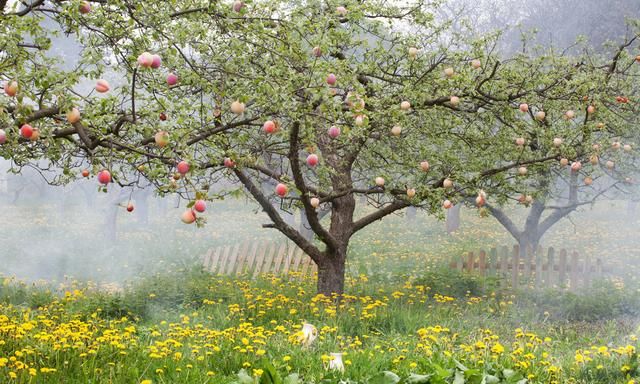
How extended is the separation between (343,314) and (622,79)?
5.72 meters

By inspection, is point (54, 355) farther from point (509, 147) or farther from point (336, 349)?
point (509, 147)

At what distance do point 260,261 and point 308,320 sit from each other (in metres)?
6.60

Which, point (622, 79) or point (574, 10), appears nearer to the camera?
point (622, 79)

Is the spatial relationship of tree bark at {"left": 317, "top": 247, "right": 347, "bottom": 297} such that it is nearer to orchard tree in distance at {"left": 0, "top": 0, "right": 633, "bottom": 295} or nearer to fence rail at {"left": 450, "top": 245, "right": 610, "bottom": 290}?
orchard tree in distance at {"left": 0, "top": 0, "right": 633, "bottom": 295}

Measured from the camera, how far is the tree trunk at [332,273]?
989 cm

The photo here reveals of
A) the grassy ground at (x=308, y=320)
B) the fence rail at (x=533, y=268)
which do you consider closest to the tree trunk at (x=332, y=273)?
the grassy ground at (x=308, y=320)

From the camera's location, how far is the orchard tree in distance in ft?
16.0

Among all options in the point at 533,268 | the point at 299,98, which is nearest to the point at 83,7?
the point at 299,98

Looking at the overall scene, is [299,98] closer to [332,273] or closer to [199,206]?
[199,206]

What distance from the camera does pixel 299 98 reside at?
6543 millimetres

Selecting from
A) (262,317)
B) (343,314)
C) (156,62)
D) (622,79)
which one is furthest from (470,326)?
(156,62)

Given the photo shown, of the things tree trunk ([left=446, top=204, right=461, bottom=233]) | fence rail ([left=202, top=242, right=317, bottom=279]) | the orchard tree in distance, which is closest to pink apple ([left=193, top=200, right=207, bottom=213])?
the orchard tree in distance

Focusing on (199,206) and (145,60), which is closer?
(199,206)

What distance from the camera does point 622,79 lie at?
10594mm
